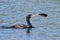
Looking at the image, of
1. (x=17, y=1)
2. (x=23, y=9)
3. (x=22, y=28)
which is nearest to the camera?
(x=22, y=28)

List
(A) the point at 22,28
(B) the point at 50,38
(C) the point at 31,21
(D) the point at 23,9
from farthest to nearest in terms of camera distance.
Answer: (D) the point at 23,9, (C) the point at 31,21, (A) the point at 22,28, (B) the point at 50,38

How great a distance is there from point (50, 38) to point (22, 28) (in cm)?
269

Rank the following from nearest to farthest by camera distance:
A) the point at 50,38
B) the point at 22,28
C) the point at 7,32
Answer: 1. the point at 50,38
2. the point at 7,32
3. the point at 22,28

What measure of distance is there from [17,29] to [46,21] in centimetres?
193

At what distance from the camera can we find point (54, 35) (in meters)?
18.3

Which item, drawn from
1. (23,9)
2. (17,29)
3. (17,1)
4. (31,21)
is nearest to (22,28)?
(17,29)

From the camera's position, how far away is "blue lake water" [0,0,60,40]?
18359mm

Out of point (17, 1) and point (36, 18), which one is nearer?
point (36, 18)

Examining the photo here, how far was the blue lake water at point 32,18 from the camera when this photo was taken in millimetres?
18359

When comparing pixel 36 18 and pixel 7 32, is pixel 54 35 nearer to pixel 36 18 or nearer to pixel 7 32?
pixel 7 32

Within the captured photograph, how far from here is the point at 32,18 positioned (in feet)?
74.6

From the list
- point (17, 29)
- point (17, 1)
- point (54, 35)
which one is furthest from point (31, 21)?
point (17, 1)

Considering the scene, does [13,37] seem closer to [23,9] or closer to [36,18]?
[36,18]

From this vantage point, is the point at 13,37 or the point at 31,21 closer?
the point at 13,37
